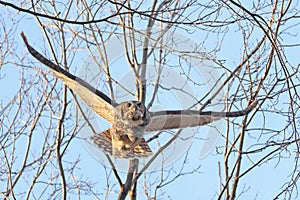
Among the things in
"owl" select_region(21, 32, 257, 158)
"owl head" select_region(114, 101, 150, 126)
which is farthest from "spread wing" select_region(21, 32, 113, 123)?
"owl head" select_region(114, 101, 150, 126)

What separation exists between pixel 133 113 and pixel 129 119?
98 millimetres

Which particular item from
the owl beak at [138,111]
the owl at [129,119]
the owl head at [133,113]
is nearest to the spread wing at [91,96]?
the owl at [129,119]

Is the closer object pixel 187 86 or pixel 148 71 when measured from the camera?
pixel 187 86

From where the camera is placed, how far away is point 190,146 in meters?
4.22

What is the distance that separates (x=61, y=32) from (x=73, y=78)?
1173 millimetres

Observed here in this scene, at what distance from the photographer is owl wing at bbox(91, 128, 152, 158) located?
3701 millimetres

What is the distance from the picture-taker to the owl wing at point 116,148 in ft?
12.1

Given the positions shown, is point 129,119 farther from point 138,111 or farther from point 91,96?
point 91,96

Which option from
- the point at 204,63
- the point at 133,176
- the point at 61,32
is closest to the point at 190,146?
the point at 133,176

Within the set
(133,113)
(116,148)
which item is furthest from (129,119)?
(116,148)

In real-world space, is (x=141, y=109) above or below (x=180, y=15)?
below

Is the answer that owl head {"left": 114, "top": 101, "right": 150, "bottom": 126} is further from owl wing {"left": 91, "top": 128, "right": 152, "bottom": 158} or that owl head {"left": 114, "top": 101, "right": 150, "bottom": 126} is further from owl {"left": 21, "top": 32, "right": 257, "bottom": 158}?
owl wing {"left": 91, "top": 128, "right": 152, "bottom": 158}

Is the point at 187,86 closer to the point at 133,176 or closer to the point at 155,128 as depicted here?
the point at 155,128

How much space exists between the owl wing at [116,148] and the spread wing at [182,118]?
0.18 metres
